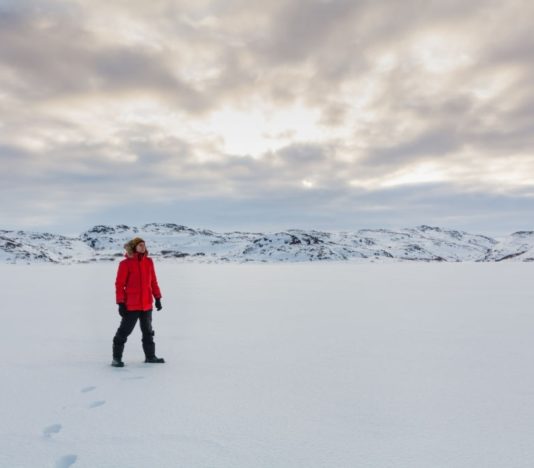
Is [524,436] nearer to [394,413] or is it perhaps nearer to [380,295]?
[394,413]

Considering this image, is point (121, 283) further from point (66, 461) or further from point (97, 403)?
point (66, 461)

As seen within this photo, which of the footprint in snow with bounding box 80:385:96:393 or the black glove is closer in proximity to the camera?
the footprint in snow with bounding box 80:385:96:393

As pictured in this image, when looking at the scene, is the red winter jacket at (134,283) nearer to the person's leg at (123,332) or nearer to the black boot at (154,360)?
the person's leg at (123,332)

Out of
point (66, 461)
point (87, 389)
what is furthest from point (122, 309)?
point (66, 461)

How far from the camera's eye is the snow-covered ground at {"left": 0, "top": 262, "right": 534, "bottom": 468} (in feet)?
14.3

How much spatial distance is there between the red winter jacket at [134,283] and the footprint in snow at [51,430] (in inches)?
116

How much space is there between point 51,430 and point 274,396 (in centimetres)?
266

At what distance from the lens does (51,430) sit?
4898 millimetres

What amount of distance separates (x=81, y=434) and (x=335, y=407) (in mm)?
2874

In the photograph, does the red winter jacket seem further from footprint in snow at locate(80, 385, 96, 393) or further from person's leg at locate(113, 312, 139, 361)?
footprint in snow at locate(80, 385, 96, 393)

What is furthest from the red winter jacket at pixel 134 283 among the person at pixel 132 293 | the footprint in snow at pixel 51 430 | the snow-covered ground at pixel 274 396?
the footprint in snow at pixel 51 430

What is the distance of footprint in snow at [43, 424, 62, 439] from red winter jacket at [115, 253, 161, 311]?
9.70ft

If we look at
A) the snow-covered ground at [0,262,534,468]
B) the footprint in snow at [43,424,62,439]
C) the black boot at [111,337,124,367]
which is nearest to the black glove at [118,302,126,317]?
the black boot at [111,337,124,367]

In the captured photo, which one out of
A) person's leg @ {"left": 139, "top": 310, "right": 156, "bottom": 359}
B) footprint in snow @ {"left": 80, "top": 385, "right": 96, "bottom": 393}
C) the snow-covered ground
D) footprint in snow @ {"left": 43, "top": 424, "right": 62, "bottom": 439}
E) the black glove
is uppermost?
the black glove
